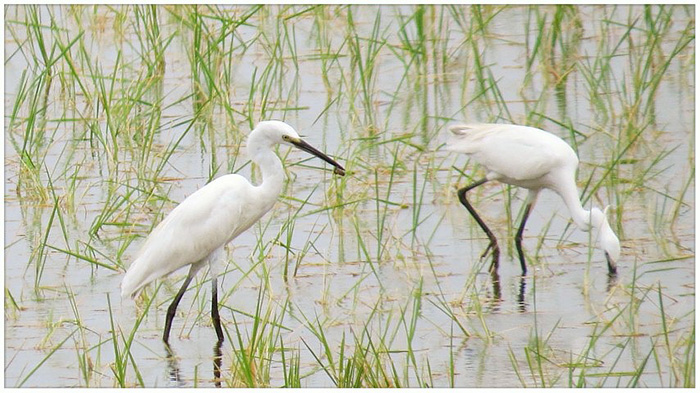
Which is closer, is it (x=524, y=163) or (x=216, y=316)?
(x=216, y=316)

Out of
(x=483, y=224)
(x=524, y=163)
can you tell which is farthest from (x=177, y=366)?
(x=524, y=163)

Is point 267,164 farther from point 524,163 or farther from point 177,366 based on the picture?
point 524,163

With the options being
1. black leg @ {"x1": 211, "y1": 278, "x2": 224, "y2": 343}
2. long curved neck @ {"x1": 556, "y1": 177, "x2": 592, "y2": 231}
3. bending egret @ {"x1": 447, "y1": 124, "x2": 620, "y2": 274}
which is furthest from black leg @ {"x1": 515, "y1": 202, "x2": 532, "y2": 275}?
black leg @ {"x1": 211, "y1": 278, "x2": 224, "y2": 343}

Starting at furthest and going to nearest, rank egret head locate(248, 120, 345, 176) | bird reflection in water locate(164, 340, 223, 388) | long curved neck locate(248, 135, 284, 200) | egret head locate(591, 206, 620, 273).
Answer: egret head locate(591, 206, 620, 273) → long curved neck locate(248, 135, 284, 200) → egret head locate(248, 120, 345, 176) → bird reflection in water locate(164, 340, 223, 388)

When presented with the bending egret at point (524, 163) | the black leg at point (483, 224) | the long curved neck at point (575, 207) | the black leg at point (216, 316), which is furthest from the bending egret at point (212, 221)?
the long curved neck at point (575, 207)

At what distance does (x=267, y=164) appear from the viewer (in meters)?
6.48

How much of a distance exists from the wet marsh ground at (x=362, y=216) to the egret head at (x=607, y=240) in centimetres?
9

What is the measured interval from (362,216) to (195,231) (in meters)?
1.62

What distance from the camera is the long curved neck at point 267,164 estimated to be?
6.39m

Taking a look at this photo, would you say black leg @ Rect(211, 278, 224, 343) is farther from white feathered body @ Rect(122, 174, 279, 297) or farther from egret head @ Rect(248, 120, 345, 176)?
egret head @ Rect(248, 120, 345, 176)

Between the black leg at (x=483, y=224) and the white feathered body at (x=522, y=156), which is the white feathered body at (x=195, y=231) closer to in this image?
the black leg at (x=483, y=224)

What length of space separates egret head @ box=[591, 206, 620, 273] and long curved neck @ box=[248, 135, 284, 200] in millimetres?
1523

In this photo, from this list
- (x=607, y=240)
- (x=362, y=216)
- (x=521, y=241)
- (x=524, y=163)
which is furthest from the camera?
(x=362, y=216)

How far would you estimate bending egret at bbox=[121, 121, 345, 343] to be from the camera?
6.30m
